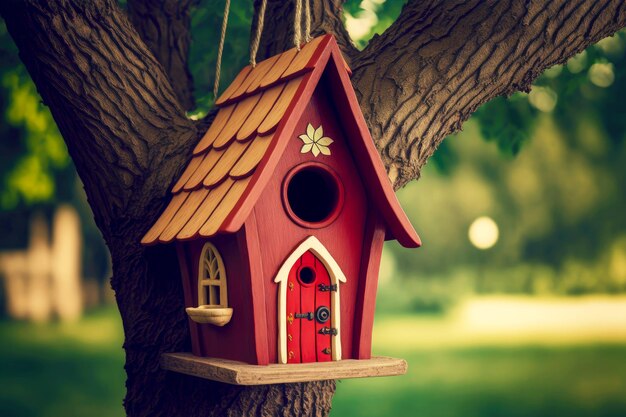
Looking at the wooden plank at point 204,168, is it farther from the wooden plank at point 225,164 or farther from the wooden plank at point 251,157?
the wooden plank at point 251,157

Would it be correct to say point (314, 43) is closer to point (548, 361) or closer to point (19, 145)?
point (19, 145)

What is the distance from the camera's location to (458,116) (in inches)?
113

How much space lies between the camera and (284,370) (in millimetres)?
2209

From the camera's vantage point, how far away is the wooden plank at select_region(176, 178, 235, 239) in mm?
2395

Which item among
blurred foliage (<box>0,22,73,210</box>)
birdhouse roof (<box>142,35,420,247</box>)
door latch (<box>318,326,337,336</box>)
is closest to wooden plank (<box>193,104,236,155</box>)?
birdhouse roof (<box>142,35,420,247</box>)

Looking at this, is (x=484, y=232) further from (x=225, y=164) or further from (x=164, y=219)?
(x=225, y=164)

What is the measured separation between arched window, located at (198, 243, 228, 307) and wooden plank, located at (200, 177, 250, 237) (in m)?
0.22

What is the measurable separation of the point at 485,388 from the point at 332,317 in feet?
34.5

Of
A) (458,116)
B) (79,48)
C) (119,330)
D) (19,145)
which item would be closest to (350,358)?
(458,116)

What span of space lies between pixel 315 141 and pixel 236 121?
1.23 ft

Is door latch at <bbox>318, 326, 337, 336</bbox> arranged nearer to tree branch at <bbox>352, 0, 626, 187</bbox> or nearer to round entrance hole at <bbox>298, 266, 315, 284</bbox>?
round entrance hole at <bbox>298, 266, 315, 284</bbox>

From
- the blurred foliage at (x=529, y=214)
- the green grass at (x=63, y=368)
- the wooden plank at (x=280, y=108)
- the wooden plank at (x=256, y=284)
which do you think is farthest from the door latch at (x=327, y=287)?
the blurred foliage at (x=529, y=214)

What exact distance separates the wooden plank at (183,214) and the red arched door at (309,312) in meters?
0.39

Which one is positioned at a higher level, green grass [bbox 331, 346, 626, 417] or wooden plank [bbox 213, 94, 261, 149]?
wooden plank [bbox 213, 94, 261, 149]
